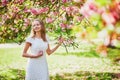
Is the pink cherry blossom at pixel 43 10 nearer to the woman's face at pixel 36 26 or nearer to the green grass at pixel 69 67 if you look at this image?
the green grass at pixel 69 67

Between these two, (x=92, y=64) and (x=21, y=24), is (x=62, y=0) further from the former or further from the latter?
(x=92, y=64)

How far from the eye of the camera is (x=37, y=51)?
21.1ft

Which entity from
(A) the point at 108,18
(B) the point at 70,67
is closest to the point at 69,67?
(B) the point at 70,67

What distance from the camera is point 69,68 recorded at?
1577 cm

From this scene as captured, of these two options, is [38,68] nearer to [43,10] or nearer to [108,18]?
[43,10]

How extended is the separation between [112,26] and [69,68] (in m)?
14.1

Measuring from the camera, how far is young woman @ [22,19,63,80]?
6.31 m

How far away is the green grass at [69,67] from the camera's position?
43.4 feet

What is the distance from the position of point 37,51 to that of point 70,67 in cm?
978

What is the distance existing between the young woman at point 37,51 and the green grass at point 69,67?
3.89 meters

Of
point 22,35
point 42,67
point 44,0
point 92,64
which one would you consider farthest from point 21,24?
point 92,64

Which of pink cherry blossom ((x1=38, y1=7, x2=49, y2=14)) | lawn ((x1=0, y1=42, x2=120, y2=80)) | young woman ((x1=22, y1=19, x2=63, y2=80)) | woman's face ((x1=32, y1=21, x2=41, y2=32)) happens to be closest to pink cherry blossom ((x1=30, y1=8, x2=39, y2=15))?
pink cherry blossom ((x1=38, y1=7, x2=49, y2=14))

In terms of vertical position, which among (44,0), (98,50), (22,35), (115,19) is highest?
(44,0)

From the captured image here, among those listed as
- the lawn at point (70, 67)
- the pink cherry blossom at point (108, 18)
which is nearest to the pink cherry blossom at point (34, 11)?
the lawn at point (70, 67)
